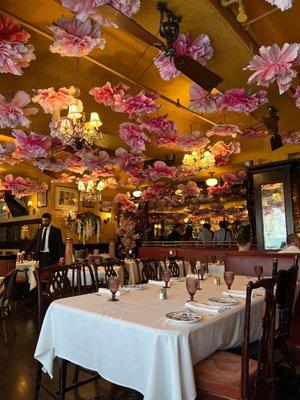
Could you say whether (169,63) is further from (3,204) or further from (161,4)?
(3,204)

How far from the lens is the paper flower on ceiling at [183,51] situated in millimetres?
2876

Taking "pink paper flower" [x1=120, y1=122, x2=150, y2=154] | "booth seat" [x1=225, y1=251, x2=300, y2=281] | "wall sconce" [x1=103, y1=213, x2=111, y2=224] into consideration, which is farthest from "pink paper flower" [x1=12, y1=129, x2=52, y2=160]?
"wall sconce" [x1=103, y1=213, x2=111, y2=224]

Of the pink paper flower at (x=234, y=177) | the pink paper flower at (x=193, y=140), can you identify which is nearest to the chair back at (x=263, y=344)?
the pink paper flower at (x=193, y=140)

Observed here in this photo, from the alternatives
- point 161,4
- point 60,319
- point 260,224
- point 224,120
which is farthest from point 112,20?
point 260,224

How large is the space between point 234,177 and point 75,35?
6.90 m

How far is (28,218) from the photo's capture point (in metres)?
12.5

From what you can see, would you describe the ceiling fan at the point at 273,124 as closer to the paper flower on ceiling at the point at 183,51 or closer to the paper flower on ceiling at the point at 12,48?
the paper flower on ceiling at the point at 183,51

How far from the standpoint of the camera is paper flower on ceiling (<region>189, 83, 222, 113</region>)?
143 inches

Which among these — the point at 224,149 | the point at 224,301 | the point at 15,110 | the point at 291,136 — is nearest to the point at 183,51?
the point at 15,110

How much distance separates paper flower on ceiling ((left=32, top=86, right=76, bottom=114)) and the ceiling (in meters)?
0.59

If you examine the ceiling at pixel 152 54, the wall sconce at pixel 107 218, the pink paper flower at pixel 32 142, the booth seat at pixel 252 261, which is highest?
the ceiling at pixel 152 54

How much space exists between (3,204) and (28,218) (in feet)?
7.35

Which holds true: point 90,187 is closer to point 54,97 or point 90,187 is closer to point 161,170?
point 161,170

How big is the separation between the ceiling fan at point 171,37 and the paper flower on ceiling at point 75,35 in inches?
7.9
